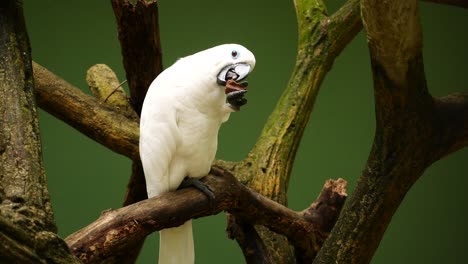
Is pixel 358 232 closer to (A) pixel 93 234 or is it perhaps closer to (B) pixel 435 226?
(A) pixel 93 234

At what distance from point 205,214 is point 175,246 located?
19 centimetres

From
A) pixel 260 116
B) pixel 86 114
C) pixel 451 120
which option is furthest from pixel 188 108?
pixel 260 116

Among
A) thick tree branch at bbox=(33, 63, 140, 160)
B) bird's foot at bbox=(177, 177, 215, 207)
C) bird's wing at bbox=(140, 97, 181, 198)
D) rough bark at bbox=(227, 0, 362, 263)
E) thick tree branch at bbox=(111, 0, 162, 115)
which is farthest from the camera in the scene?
rough bark at bbox=(227, 0, 362, 263)

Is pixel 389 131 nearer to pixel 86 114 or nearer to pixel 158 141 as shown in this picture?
pixel 158 141

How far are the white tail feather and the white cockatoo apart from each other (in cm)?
19

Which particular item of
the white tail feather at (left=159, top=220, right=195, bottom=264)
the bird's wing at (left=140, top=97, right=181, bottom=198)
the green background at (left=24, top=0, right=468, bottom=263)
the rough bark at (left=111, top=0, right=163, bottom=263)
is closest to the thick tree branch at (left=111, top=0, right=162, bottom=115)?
the rough bark at (left=111, top=0, right=163, bottom=263)

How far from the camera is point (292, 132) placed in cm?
310

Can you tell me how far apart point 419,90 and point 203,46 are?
192 centimetres

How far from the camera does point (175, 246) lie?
243cm

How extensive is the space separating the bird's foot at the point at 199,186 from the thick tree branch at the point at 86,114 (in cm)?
50

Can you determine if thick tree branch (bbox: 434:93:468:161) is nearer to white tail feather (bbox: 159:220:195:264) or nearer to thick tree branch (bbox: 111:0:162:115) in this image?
white tail feather (bbox: 159:220:195:264)

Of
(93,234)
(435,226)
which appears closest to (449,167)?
(435,226)

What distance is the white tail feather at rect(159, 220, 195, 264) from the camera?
7.95 ft

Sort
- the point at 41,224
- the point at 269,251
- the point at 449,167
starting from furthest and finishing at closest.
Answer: the point at 449,167 → the point at 269,251 → the point at 41,224
